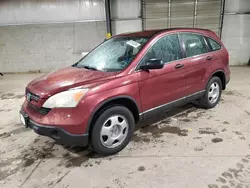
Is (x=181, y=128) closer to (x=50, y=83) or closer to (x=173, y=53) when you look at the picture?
(x=173, y=53)

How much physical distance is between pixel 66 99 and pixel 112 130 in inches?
26.2

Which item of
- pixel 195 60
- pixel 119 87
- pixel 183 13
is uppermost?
pixel 183 13

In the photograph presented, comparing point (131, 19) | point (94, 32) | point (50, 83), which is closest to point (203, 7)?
point (131, 19)

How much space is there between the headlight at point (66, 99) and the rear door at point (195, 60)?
1.71m

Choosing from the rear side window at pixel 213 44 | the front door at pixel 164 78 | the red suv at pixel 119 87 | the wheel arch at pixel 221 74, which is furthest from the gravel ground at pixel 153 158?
the rear side window at pixel 213 44

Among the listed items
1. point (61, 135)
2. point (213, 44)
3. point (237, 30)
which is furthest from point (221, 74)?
point (237, 30)

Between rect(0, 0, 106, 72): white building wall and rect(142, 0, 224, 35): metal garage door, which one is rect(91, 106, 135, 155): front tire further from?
rect(142, 0, 224, 35): metal garage door

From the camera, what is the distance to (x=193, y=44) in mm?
3285

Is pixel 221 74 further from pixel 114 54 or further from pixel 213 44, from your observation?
pixel 114 54

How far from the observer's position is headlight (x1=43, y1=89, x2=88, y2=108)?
7.10 feet

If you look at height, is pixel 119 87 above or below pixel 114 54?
below

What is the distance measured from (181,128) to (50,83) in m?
1.99

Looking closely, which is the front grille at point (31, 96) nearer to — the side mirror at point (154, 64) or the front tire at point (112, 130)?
the front tire at point (112, 130)

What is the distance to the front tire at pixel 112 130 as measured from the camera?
2312 mm
